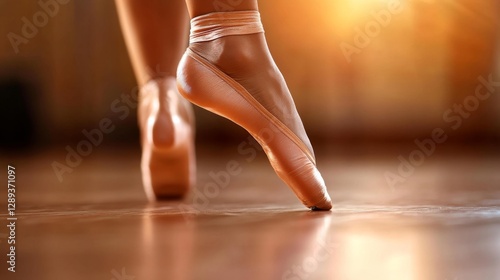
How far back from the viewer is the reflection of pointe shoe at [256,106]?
873 millimetres

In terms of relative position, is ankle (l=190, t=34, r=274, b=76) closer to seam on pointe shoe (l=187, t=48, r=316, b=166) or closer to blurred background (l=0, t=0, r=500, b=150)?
seam on pointe shoe (l=187, t=48, r=316, b=166)

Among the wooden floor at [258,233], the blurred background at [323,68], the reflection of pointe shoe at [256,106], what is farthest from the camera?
the blurred background at [323,68]

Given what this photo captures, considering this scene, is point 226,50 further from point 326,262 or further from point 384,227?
point 326,262

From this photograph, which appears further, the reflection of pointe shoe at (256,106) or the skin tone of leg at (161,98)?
the skin tone of leg at (161,98)

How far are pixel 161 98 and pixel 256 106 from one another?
0.95 feet

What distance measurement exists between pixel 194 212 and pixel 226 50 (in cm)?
23

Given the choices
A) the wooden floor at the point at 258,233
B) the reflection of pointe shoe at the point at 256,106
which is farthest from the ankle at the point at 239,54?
the wooden floor at the point at 258,233

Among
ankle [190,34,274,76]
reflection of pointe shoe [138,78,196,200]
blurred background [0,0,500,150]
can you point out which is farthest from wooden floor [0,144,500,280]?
blurred background [0,0,500,150]

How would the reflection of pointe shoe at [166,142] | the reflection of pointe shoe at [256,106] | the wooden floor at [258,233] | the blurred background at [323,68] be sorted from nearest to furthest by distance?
the wooden floor at [258,233] → the reflection of pointe shoe at [256,106] → the reflection of pointe shoe at [166,142] → the blurred background at [323,68]

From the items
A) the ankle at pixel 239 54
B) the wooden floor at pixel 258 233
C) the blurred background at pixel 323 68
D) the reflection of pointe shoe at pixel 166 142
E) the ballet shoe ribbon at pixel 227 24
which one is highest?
the blurred background at pixel 323 68

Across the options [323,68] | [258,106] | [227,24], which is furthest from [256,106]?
[323,68]

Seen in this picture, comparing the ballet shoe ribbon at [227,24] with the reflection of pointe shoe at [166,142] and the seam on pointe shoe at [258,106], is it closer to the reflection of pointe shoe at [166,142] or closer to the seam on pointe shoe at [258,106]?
the seam on pointe shoe at [258,106]

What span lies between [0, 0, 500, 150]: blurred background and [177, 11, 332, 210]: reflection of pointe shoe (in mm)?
2211

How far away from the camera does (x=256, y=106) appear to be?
2.90ft
